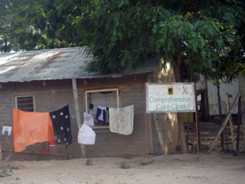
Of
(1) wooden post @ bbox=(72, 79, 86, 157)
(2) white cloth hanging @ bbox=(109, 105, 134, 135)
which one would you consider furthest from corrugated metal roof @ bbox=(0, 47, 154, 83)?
(2) white cloth hanging @ bbox=(109, 105, 134, 135)

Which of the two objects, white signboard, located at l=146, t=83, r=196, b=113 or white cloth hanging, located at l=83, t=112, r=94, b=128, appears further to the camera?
white cloth hanging, located at l=83, t=112, r=94, b=128

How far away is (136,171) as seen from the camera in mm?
10984

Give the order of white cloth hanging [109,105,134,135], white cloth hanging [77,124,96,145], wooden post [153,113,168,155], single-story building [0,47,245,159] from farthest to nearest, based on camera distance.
Answer: single-story building [0,47,245,159], white cloth hanging [109,105,134,135], wooden post [153,113,168,155], white cloth hanging [77,124,96,145]

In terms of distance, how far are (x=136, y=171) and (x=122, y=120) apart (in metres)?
3.10

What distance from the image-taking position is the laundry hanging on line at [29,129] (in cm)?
1314

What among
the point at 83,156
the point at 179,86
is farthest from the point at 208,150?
the point at 83,156

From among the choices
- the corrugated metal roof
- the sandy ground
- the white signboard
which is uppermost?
the corrugated metal roof

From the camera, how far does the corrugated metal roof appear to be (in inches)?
577

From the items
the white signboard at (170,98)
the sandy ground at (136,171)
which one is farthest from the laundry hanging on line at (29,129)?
the white signboard at (170,98)

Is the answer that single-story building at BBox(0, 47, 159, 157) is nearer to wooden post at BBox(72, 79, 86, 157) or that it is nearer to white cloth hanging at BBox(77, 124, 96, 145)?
wooden post at BBox(72, 79, 86, 157)

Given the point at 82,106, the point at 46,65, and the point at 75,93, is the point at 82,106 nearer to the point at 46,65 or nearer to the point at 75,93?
the point at 75,93

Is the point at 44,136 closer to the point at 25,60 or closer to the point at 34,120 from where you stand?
the point at 34,120

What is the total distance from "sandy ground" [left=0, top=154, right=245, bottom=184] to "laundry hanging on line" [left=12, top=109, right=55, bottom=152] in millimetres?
621

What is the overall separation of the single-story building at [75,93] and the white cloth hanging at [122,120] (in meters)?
0.42
